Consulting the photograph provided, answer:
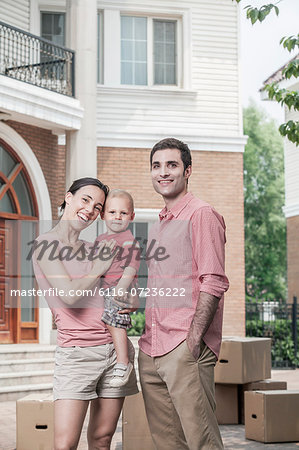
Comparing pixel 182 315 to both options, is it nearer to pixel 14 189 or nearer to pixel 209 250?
pixel 209 250

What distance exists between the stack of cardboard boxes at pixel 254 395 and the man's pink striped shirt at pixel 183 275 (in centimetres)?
415

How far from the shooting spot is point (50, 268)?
12.7 ft

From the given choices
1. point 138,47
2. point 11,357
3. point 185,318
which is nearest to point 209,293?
point 185,318

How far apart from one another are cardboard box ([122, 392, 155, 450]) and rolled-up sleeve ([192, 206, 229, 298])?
308cm

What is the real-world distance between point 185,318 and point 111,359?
0.45 meters

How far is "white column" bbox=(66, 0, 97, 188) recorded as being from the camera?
44.6 feet

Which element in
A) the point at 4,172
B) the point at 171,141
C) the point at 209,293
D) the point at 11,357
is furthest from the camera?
the point at 4,172

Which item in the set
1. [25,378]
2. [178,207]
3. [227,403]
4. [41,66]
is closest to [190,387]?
[178,207]

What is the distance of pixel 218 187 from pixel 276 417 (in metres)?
8.74

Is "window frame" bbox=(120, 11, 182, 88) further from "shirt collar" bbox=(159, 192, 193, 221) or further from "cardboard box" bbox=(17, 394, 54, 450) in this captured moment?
"shirt collar" bbox=(159, 192, 193, 221)

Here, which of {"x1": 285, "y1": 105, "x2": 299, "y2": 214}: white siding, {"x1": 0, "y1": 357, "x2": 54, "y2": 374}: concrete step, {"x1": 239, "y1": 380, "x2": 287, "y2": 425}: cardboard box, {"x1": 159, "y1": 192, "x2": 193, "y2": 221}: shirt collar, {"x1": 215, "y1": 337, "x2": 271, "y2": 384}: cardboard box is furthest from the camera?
{"x1": 285, "y1": 105, "x2": 299, "y2": 214}: white siding

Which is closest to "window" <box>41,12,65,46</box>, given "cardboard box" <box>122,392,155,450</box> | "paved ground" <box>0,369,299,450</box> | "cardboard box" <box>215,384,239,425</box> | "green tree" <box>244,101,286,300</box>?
"paved ground" <box>0,369,299,450</box>

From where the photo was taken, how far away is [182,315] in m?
3.90

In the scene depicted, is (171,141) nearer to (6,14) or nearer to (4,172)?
(4,172)
